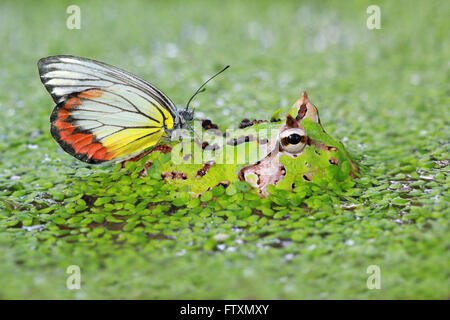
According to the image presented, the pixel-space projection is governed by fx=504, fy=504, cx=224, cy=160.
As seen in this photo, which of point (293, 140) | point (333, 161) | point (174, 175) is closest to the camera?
point (293, 140)

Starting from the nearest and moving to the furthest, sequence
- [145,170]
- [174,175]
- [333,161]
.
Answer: [333,161], [174,175], [145,170]

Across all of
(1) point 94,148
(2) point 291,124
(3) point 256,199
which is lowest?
(3) point 256,199

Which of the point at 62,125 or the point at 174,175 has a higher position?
the point at 62,125

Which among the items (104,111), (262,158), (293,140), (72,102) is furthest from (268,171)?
(72,102)

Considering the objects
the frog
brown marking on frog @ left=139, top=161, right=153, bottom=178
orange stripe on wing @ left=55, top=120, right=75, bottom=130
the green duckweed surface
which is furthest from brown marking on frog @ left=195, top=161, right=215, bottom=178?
orange stripe on wing @ left=55, top=120, right=75, bottom=130

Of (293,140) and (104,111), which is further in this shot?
(104,111)

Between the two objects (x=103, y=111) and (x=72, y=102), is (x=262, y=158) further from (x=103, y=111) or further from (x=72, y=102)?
(x=72, y=102)

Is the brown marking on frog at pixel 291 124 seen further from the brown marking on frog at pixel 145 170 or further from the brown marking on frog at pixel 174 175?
the brown marking on frog at pixel 145 170

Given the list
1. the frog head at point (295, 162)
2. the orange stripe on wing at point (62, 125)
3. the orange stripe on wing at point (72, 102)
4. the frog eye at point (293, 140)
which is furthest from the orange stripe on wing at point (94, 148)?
the frog eye at point (293, 140)
